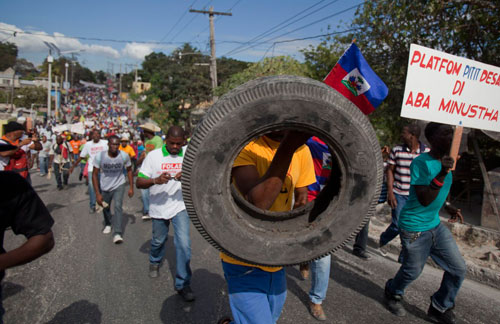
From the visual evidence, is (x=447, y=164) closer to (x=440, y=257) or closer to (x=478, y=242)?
(x=440, y=257)

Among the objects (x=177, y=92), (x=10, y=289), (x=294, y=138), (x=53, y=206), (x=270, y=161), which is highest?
(x=177, y=92)

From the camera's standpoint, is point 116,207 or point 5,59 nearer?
point 116,207

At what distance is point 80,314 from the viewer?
11.2ft

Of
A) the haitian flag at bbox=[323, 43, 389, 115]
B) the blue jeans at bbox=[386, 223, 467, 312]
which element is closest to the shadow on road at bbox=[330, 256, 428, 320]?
the blue jeans at bbox=[386, 223, 467, 312]

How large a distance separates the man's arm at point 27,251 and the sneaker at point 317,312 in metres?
2.58

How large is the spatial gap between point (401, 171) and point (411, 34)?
4.32m

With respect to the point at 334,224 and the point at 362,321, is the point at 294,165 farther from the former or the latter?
the point at 362,321

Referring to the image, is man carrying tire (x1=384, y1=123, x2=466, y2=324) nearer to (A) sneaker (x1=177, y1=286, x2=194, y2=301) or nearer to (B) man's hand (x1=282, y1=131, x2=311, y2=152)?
(B) man's hand (x1=282, y1=131, x2=311, y2=152)

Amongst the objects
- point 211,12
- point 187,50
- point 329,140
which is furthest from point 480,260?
point 187,50

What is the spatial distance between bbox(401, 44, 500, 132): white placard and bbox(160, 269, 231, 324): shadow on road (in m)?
2.66

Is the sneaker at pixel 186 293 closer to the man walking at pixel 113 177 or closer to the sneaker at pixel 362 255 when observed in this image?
the man walking at pixel 113 177

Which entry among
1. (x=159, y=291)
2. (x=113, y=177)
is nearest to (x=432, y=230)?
(x=159, y=291)

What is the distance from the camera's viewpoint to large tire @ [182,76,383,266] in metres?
1.44

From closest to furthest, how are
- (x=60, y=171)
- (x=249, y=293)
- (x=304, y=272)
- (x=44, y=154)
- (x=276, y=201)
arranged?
(x=249, y=293) < (x=276, y=201) < (x=304, y=272) < (x=60, y=171) < (x=44, y=154)
